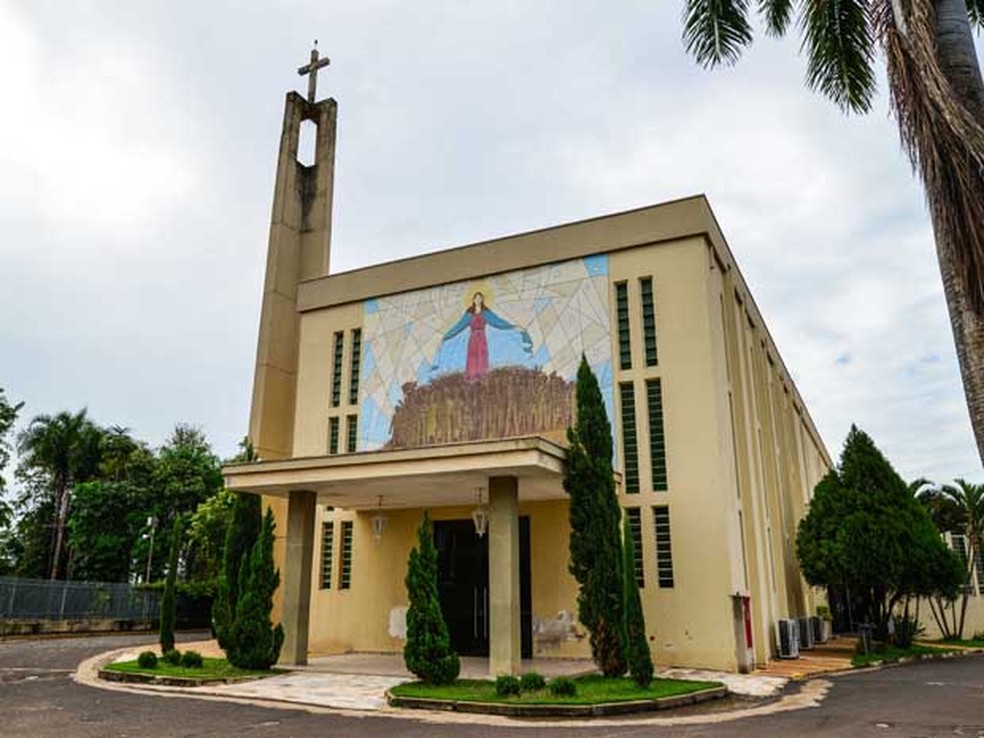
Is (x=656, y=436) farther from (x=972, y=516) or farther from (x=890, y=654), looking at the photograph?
(x=972, y=516)

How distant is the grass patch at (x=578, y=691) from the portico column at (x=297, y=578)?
3997mm

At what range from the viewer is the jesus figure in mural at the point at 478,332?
17922 millimetres

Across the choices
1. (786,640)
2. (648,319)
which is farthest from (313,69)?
(786,640)

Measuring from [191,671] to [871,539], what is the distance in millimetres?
15982

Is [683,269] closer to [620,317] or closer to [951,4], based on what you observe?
[620,317]

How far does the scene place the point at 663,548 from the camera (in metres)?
15.3

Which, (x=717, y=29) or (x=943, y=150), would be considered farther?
(x=717, y=29)

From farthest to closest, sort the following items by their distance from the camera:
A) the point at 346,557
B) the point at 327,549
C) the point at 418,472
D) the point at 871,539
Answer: the point at 871,539, the point at 327,549, the point at 346,557, the point at 418,472

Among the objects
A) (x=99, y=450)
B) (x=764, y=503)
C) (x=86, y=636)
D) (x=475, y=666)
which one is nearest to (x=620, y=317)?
(x=764, y=503)

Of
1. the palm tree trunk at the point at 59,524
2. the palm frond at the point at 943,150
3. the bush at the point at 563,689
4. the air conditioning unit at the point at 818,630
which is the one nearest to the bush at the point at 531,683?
the bush at the point at 563,689

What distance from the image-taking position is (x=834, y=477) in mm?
21125

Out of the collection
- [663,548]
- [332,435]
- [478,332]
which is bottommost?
[663,548]

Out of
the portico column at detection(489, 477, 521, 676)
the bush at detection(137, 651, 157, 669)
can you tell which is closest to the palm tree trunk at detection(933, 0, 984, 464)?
the portico column at detection(489, 477, 521, 676)

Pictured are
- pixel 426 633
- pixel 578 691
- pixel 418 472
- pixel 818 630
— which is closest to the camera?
pixel 578 691
